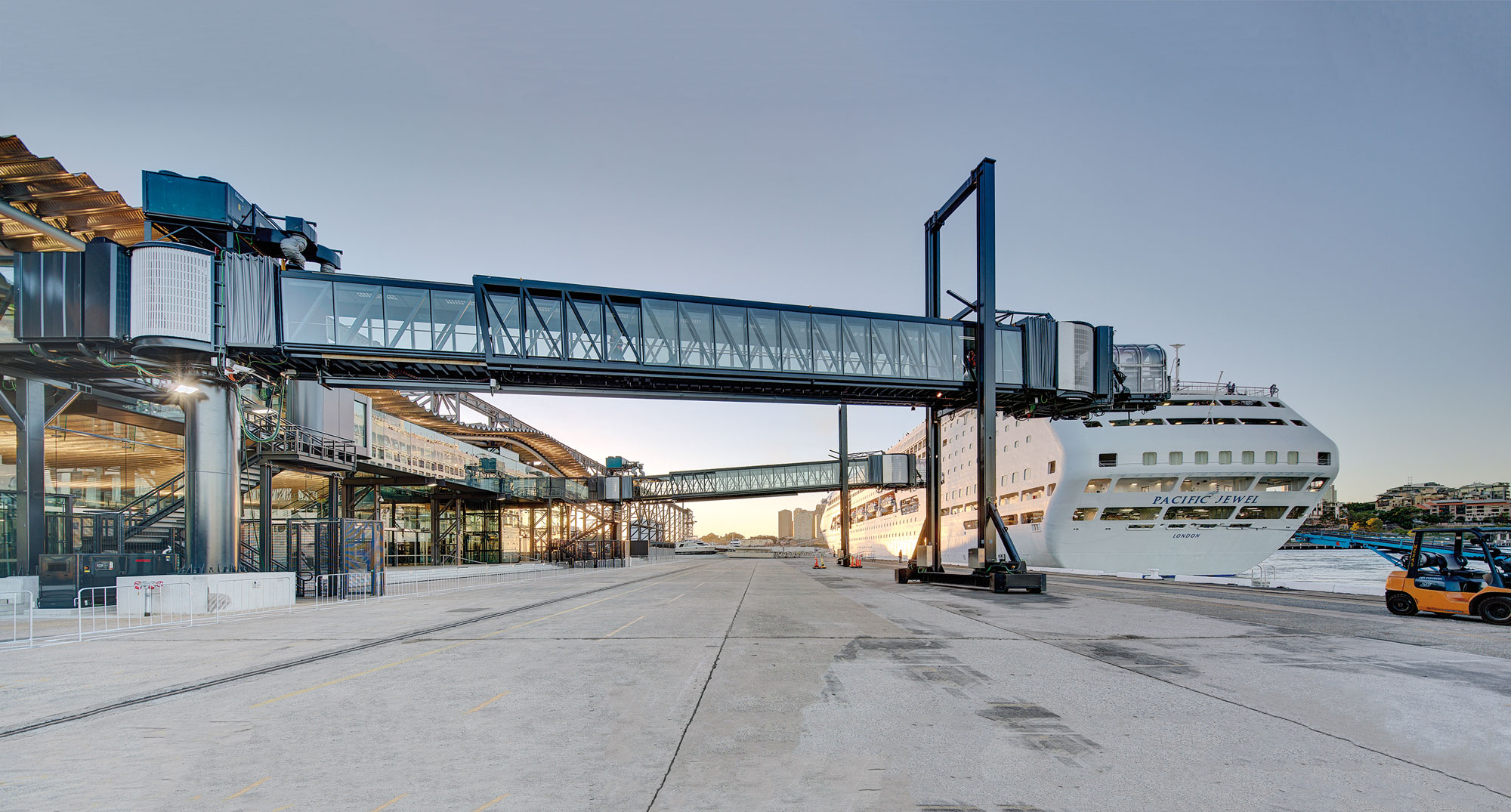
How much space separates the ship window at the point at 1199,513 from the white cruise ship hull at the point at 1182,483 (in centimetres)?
6

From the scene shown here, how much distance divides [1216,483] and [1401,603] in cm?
2887

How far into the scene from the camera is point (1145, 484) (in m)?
44.1

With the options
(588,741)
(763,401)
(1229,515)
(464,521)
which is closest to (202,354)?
(763,401)

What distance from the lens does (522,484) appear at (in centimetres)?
6297

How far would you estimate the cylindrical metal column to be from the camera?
71.3 feet

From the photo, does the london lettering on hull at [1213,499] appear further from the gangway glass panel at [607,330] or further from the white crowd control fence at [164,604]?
the white crowd control fence at [164,604]

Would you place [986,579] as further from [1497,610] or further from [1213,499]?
[1213,499]

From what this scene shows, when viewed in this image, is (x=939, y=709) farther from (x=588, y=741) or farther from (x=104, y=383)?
(x=104, y=383)

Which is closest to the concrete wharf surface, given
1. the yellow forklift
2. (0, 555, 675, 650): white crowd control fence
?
the yellow forklift

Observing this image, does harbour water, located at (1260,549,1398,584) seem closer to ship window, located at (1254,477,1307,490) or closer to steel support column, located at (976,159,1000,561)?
ship window, located at (1254,477,1307,490)

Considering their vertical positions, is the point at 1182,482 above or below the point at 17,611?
above

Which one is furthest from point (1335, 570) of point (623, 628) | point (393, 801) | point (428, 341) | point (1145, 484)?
point (393, 801)

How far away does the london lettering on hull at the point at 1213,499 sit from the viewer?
43406 millimetres

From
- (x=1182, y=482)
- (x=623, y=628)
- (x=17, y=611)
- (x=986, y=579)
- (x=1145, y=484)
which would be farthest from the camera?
(x=1145, y=484)
